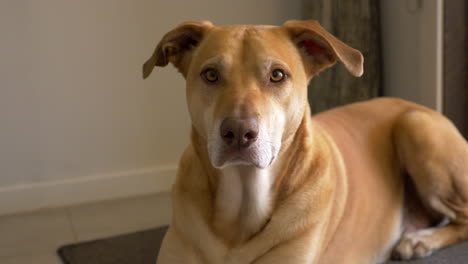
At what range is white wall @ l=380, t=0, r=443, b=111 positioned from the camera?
3.23 meters

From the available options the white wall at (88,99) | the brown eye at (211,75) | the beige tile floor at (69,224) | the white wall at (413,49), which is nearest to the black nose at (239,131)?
the brown eye at (211,75)

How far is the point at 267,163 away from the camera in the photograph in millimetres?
1841

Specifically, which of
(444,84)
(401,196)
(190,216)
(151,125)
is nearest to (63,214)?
(151,125)

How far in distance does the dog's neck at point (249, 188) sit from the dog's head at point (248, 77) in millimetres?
85

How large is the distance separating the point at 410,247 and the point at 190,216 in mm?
970

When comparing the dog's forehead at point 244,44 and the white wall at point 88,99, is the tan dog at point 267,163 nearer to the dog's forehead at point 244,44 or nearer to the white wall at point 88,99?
the dog's forehead at point 244,44

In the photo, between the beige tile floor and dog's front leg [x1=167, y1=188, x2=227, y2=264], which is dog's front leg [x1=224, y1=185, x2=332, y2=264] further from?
the beige tile floor

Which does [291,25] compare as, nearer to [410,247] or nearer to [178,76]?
[410,247]

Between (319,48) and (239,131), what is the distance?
1.65 feet

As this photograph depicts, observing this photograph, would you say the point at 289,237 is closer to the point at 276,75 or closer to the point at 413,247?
the point at 276,75

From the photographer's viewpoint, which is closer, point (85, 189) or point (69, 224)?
point (69, 224)

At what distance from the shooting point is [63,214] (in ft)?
11.3

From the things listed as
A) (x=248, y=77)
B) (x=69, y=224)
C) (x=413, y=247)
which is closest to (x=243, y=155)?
(x=248, y=77)

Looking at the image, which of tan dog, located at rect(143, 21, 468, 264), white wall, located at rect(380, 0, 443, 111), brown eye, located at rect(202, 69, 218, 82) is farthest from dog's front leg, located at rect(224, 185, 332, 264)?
white wall, located at rect(380, 0, 443, 111)
